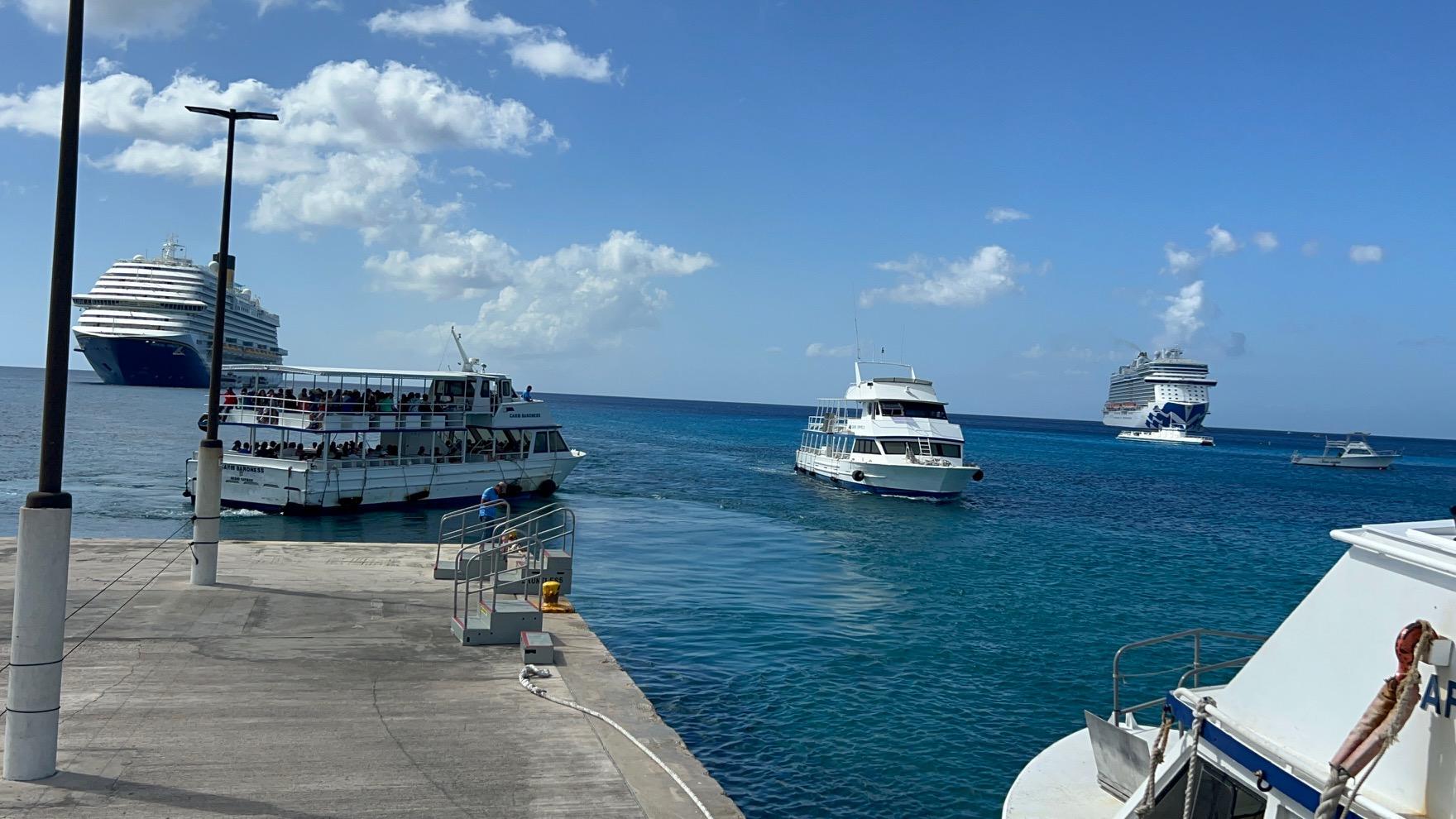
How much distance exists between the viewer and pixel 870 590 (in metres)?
24.3

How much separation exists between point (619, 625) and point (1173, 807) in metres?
13.1

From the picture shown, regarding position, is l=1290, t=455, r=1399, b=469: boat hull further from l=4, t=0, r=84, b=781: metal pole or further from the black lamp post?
l=4, t=0, r=84, b=781: metal pole

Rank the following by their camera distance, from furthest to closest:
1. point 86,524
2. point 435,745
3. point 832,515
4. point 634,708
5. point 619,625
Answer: point 832,515 < point 86,524 < point 619,625 < point 634,708 < point 435,745

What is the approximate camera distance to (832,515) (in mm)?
40656

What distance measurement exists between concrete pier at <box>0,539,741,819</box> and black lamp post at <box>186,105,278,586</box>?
1.43 feet

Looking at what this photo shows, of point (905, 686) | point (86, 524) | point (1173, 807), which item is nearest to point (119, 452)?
point (86, 524)

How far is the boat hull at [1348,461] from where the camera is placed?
344 ft

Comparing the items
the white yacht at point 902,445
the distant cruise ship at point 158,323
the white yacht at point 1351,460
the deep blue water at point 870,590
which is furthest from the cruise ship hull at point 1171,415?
the distant cruise ship at point 158,323

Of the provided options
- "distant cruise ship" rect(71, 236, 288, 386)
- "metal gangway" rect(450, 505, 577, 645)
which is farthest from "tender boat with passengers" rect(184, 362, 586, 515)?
"distant cruise ship" rect(71, 236, 288, 386)

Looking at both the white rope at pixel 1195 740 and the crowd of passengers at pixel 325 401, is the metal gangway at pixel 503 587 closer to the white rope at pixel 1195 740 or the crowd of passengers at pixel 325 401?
the white rope at pixel 1195 740

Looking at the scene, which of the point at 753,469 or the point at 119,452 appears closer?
the point at 119,452

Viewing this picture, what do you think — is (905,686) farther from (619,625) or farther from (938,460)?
(938,460)

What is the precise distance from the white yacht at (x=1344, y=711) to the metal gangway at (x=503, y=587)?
7.89 metres

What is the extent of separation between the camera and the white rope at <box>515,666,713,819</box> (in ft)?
26.1
